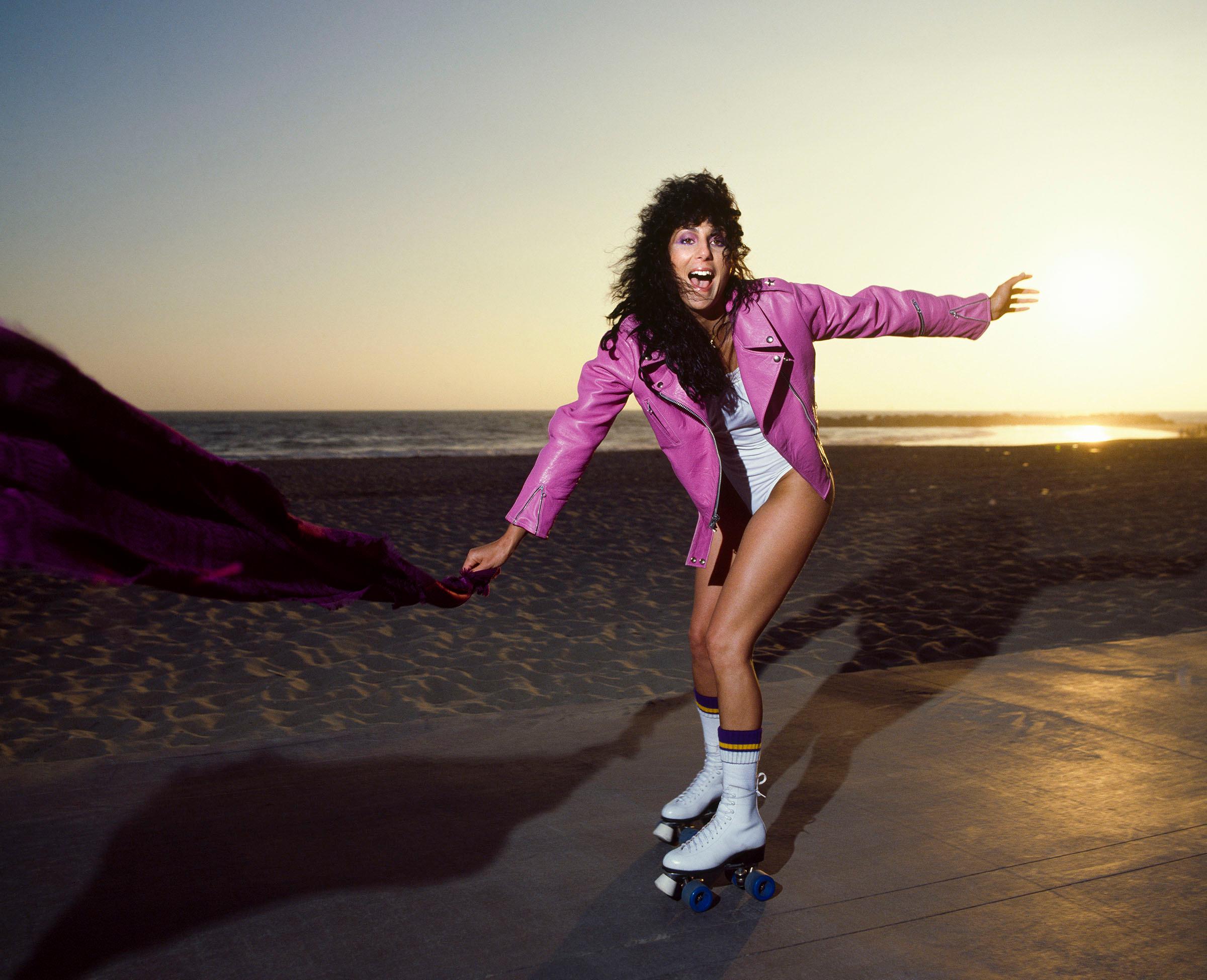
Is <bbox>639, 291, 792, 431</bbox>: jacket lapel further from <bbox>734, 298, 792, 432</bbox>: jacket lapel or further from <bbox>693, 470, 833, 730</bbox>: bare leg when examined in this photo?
<bbox>693, 470, 833, 730</bbox>: bare leg

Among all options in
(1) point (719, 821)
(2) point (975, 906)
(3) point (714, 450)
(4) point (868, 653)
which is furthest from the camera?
(4) point (868, 653)

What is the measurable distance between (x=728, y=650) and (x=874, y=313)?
4.07ft

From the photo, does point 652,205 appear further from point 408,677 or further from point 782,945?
point 408,677

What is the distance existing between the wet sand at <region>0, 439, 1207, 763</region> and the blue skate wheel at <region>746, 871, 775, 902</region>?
92.0 inches

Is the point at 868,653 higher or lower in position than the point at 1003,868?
lower

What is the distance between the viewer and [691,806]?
10.9ft

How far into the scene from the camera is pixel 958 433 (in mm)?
62094

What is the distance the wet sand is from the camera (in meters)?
5.23

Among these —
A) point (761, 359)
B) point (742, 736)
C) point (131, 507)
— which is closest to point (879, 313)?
point (761, 359)

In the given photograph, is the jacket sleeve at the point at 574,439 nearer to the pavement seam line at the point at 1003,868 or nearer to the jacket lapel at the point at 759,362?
the jacket lapel at the point at 759,362

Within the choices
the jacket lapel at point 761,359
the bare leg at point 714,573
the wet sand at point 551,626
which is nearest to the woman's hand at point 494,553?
the bare leg at point 714,573

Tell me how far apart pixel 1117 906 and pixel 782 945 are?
1040 millimetres

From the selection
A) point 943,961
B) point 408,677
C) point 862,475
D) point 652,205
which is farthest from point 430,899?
point 862,475

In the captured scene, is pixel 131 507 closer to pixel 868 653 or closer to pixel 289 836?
pixel 289 836
